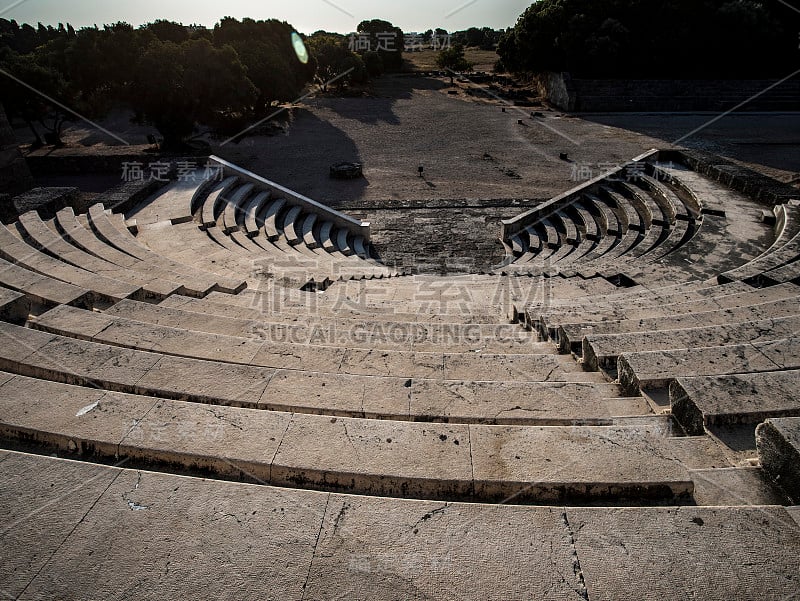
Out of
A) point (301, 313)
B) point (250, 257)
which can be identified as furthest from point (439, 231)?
point (301, 313)

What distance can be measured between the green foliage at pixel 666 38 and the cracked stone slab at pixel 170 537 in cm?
4228

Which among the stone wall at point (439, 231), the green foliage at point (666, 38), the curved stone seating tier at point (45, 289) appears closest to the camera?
the curved stone seating tier at point (45, 289)

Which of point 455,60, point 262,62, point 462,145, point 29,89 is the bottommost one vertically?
point 462,145

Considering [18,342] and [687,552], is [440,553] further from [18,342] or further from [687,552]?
[18,342]

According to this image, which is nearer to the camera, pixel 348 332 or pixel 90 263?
pixel 348 332

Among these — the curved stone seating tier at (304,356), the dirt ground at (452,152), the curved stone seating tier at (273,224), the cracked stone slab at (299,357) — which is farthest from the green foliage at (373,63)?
the cracked stone slab at (299,357)

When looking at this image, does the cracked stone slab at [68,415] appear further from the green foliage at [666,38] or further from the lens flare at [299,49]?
the lens flare at [299,49]

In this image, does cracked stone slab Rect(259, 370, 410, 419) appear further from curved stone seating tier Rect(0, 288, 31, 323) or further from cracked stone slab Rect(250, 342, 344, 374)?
curved stone seating tier Rect(0, 288, 31, 323)

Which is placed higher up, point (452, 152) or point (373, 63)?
point (373, 63)

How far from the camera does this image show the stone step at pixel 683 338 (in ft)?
16.5

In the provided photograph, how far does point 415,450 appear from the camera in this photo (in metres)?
3.24

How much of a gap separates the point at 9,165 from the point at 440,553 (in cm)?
2128

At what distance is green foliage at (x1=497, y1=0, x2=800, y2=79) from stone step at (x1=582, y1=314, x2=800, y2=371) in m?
38.1

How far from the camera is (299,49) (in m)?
43.2
